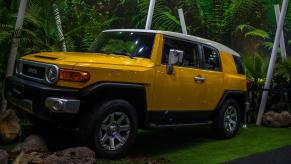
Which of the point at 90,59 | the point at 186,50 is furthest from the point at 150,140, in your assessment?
the point at 90,59

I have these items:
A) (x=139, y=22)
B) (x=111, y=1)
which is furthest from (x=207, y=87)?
(x=111, y=1)

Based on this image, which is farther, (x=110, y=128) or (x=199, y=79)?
(x=199, y=79)

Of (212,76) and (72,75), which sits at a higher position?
(72,75)

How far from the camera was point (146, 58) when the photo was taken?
6391 mm

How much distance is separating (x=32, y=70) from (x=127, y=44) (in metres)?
1.54

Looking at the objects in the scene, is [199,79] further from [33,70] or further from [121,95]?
[33,70]

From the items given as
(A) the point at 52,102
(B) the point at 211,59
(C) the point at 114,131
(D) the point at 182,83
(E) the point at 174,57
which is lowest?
(C) the point at 114,131

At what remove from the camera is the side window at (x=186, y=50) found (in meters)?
6.69

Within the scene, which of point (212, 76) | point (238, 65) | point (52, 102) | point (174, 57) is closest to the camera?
point (52, 102)

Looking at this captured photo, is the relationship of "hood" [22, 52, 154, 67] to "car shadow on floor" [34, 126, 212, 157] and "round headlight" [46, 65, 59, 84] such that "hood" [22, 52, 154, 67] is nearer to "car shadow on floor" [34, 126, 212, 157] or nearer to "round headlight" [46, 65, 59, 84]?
"round headlight" [46, 65, 59, 84]

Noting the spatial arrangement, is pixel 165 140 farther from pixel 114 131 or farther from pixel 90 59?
pixel 90 59

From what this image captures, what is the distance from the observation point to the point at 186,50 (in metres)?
7.17

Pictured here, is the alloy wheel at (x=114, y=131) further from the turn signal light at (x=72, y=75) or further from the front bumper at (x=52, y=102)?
the turn signal light at (x=72, y=75)

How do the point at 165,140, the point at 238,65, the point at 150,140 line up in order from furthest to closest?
the point at 238,65
the point at 165,140
the point at 150,140
